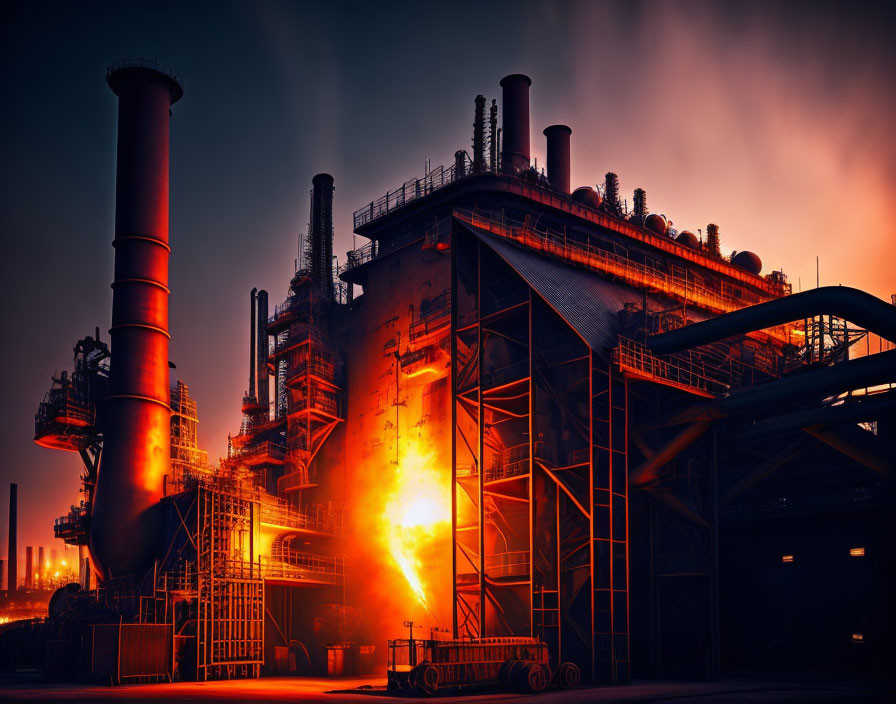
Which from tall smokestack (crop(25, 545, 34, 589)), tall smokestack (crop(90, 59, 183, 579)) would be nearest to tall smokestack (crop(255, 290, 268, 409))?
tall smokestack (crop(90, 59, 183, 579))

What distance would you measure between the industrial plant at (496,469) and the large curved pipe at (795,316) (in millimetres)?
89

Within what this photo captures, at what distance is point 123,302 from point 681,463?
24.5 m

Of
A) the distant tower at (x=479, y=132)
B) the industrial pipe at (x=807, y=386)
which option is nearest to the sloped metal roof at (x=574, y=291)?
the industrial pipe at (x=807, y=386)

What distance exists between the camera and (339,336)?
151 ft

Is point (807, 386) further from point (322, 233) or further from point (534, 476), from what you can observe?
point (322, 233)

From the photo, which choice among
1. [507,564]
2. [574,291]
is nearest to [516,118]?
[574,291]

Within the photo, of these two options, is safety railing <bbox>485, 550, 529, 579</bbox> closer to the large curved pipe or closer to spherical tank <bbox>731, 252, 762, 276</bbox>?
the large curved pipe

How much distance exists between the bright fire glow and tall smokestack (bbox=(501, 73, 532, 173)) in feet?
48.1

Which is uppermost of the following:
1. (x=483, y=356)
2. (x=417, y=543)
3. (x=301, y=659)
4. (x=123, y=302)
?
(x=123, y=302)

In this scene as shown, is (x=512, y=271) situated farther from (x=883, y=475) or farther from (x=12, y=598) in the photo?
(x=12, y=598)

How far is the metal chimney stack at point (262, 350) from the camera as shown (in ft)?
182

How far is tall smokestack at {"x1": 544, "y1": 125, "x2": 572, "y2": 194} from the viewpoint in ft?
155

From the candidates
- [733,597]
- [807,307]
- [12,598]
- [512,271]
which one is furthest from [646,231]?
[12,598]

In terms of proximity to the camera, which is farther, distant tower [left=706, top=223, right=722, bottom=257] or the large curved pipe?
distant tower [left=706, top=223, right=722, bottom=257]
